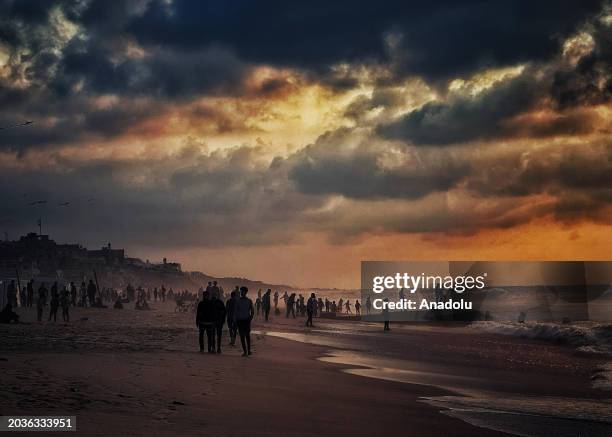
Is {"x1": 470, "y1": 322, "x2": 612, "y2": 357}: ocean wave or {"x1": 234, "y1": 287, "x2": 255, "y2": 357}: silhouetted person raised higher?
{"x1": 234, "y1": 287, "x2": 255, "y2": 357}: silhouetted person

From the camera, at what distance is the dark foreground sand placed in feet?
28.7

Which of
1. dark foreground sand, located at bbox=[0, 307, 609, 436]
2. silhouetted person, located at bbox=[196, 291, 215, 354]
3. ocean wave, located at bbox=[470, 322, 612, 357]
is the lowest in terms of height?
ocean wave, located at bbox=[470, 322, 612, 357]

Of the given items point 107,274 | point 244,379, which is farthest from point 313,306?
point 107,274

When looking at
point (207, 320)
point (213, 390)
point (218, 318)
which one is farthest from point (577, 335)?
point (213, 390)

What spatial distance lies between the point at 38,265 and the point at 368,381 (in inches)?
4874

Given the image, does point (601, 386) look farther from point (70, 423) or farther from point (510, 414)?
point (70, 423)

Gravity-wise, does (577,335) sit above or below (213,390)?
below

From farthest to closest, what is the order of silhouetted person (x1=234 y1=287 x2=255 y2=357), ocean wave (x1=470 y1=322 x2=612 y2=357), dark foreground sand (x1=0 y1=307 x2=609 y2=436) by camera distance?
ocean wave (x1=470 y1=322 x2=612 y2=357), silhouetted person (x1=234 y1=287 x2=255 y2=357), dark foreground sand (x1=0 y1=307 x2=609 y2=436)

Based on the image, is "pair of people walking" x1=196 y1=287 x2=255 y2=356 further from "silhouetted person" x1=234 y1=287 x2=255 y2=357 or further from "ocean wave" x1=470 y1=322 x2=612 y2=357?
"ocean wave" x1=470 y1=322 x2=612 y2=357

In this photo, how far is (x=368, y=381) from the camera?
51.4 feet

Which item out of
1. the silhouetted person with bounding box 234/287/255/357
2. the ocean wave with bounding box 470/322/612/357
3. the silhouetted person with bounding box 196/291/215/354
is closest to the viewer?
the silhouetted person with bounding box 234/287/255/357

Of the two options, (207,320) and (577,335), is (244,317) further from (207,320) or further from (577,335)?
(577,335)

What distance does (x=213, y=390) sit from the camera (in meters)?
11.9

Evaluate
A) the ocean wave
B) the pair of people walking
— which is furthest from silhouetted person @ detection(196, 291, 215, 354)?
the ocean wave
